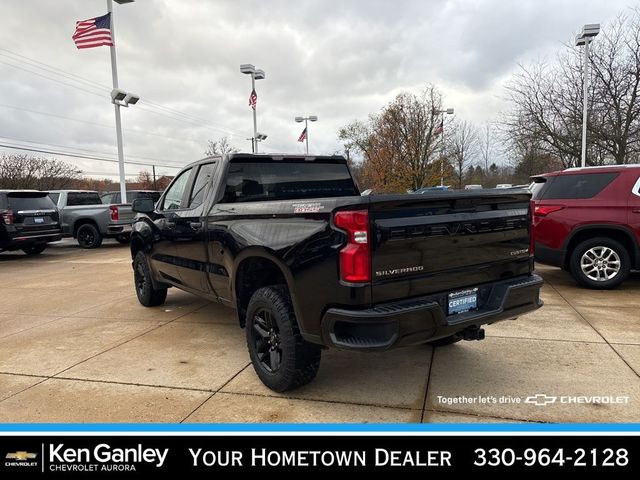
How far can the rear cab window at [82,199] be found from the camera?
1482cm

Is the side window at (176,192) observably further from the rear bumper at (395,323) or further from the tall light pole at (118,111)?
the tall light pole at (118,111)

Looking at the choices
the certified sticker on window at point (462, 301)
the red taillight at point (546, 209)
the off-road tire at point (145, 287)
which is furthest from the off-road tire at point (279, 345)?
the red taillight at point (546, 209)

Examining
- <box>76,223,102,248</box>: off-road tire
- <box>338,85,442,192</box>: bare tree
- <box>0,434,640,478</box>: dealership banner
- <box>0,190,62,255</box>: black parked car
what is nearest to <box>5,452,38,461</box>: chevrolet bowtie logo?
<box>0,434,640,478</box>: dealership banner

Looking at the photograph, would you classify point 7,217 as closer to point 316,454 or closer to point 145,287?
point 145,287

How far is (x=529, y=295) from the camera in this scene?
346 cm

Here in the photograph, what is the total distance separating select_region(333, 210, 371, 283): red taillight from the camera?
2705mm

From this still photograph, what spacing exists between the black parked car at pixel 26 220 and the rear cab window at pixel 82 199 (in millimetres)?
2217

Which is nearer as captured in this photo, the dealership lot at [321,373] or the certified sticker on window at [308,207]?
the certified sticker on window at [308,207]

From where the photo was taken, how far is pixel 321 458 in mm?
2668

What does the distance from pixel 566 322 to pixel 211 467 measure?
4.17 meters

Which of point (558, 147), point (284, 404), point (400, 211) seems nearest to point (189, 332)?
point (284, 404)

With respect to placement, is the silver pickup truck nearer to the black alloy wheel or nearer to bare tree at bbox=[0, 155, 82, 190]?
the black alloy wheel

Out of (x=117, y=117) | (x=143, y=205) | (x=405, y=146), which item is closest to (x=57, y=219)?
(x=117, y=117)

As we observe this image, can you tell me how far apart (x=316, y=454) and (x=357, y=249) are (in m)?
1.22
